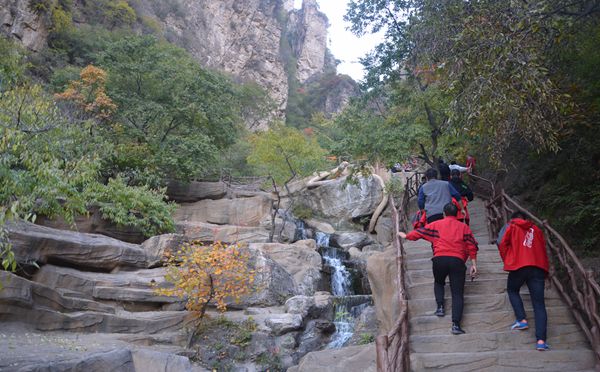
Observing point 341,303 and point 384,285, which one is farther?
point 341,303

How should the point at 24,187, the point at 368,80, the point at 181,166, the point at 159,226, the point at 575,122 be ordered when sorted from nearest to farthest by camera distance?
1. the point at 24,187
2. the point at 575,122
3. the point at 368,80
4. the point at 159,226
5. the point at 181,166

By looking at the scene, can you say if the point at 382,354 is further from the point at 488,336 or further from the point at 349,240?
the point at 349,240

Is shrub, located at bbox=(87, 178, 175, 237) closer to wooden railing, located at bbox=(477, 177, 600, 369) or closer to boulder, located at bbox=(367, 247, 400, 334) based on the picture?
boulder, located at bbox=(367, 247, 400, 334)

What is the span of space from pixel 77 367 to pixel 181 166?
18099mm

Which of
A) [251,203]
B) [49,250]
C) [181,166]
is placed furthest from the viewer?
[251,203]

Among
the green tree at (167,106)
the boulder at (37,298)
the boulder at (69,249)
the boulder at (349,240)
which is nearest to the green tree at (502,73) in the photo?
the boulder at (37,298)

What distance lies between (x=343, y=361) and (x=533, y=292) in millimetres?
2739

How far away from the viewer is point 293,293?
15367 mm

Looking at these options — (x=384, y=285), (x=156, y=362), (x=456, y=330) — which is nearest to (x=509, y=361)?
(x=456, y=330)

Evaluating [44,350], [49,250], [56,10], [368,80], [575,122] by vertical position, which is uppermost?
[56,10]

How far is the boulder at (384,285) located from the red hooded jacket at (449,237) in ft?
4.50

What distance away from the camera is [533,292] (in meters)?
5.98

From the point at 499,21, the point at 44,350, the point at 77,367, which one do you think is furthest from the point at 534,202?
the point at 44,350

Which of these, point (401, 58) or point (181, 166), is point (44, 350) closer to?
point (401, 58)
